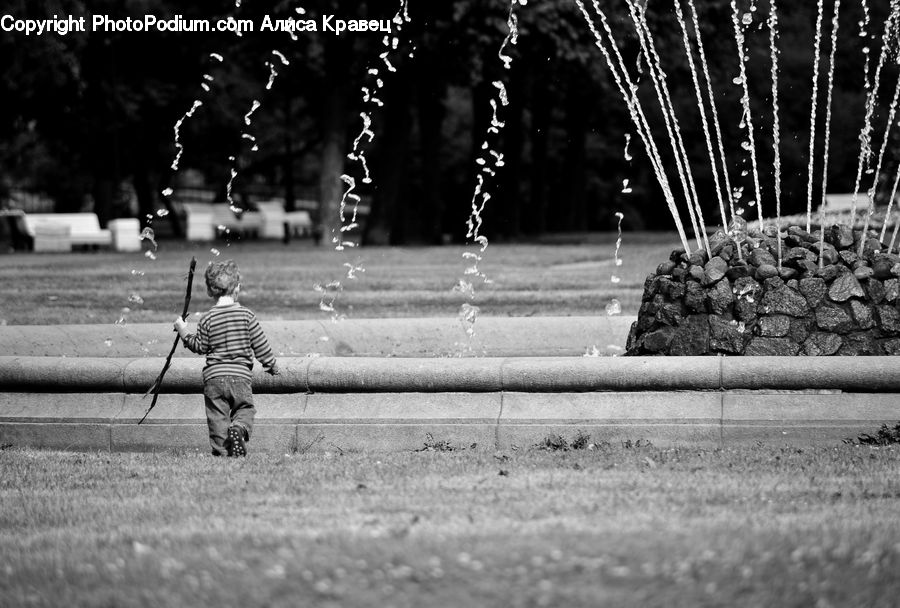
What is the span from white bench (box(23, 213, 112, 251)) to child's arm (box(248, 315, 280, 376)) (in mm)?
26682

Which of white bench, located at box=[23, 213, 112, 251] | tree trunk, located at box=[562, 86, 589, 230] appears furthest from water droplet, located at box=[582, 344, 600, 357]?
tree trunk, located at box=[562, 86, 589, 230]

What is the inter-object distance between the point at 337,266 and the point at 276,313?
870cm

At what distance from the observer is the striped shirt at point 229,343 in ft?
26.9

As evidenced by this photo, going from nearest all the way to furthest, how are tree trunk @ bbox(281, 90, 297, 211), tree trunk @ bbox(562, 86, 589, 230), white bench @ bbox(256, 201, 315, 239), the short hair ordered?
1. the short hair
2. tree trunk @ bbox(562, 86, 589, 230)
3. tree trunk @ bbox(281, 90, 297, 211)
4. white bench @ bbox(256, 201, 315, 239)

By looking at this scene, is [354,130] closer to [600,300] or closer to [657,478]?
[600,300]

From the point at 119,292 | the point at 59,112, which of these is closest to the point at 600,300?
the point at 119,292

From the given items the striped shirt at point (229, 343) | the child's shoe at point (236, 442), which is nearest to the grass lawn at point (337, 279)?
the striped shirt at point (229, 343)

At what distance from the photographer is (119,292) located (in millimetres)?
17312

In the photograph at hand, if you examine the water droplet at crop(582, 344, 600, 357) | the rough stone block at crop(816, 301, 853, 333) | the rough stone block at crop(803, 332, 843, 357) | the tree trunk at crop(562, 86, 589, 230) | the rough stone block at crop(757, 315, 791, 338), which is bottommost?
the water droplet at crop(582, 344, 600, 357)

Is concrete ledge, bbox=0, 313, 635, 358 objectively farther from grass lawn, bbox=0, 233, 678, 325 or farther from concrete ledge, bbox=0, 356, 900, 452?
grass lawn, bbox=0, 233, 678, 325

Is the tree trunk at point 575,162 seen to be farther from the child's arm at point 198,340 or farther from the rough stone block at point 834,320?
the child's arm at point 198,340

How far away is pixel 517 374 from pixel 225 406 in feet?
5.23

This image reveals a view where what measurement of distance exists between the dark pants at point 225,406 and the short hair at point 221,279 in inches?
20.8

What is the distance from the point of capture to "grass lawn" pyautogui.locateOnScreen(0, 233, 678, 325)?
14.8 metres
